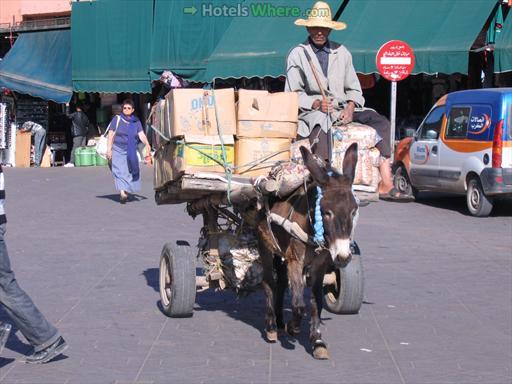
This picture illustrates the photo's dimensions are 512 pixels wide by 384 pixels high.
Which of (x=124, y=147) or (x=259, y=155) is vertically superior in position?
(x=259, y=155)

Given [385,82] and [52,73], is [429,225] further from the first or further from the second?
[52,73]

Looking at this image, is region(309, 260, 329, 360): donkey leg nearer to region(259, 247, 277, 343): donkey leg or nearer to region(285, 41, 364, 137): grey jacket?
region(259, 247, 277, 343): donkey leg

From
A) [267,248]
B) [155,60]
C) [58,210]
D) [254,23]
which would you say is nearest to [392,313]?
[267,248]

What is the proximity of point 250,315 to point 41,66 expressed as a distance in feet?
72.4

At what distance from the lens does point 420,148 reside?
58.4ft

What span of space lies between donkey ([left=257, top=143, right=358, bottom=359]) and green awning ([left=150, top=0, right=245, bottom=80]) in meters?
17.6

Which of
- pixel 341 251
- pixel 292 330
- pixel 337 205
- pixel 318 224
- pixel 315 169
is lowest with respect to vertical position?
pixel 292 330

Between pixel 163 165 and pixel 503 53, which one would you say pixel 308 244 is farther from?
pixel 503 53

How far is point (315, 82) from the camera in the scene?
783 cm

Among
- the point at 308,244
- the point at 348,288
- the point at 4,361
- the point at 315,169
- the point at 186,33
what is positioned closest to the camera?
the point at 315,169

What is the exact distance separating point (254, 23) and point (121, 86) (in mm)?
4664

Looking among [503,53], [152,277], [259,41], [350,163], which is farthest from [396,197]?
[350,163]

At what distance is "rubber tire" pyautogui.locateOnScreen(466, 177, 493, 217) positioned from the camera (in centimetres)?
1564

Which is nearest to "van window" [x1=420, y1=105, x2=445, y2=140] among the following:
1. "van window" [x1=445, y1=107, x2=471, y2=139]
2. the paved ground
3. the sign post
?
"van window" [x1=445, y1=107, x2=471, y2=139]
